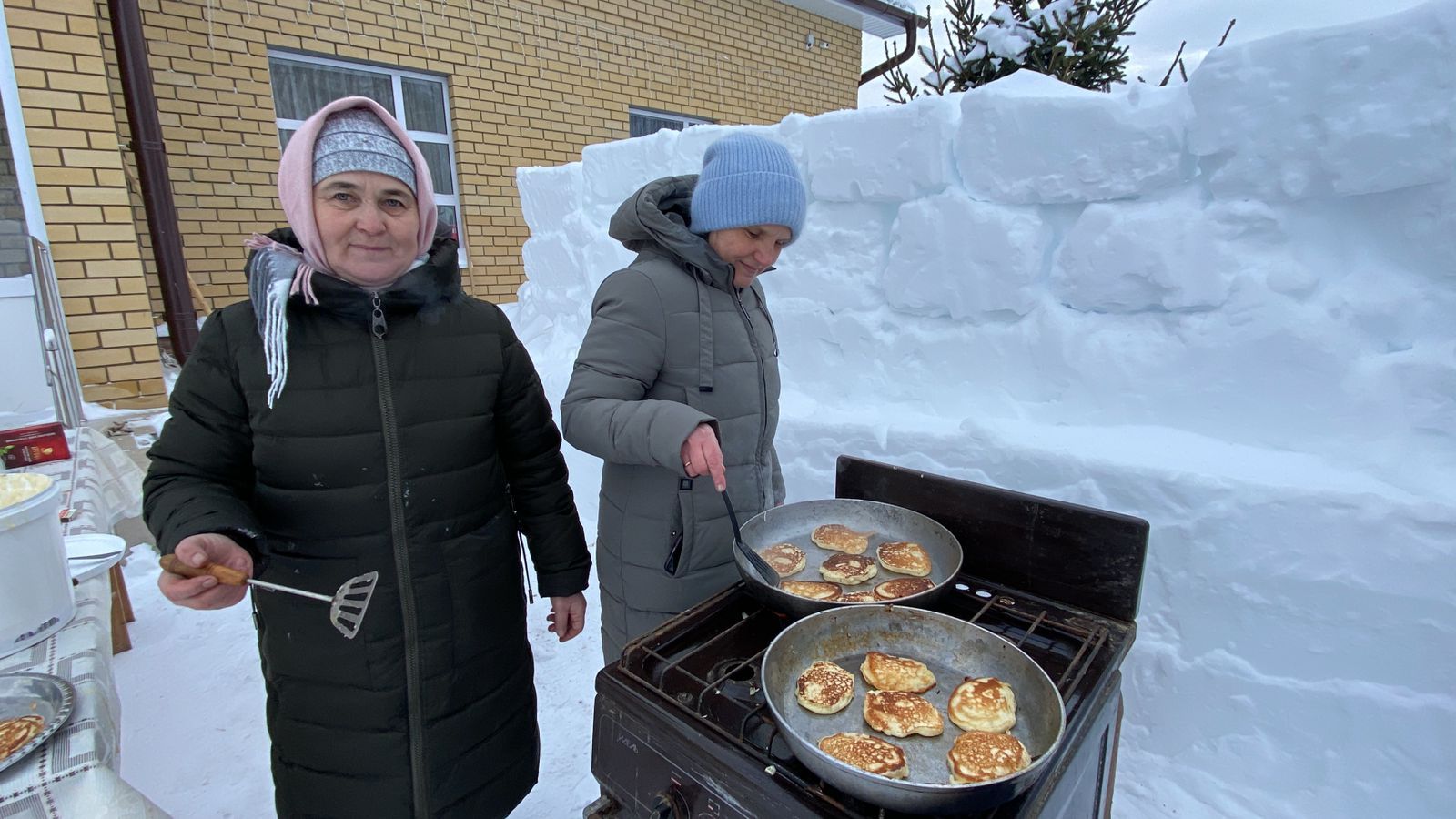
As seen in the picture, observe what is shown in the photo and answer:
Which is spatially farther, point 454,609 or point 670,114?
point 670,114

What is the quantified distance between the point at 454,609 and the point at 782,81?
9.44 metres

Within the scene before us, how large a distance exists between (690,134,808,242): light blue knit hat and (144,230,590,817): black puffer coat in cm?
64

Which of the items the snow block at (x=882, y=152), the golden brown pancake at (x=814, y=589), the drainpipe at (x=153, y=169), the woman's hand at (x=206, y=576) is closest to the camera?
the woman's hand at (x=206, y=576)

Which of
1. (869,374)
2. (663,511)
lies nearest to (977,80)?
(869,374)

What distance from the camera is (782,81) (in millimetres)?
9406

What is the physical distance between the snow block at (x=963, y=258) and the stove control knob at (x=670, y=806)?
225 centimetres

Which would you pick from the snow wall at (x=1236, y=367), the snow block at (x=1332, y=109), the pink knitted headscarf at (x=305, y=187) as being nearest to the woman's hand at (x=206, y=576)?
the pink knitted headscarf at (x=305, y=187)

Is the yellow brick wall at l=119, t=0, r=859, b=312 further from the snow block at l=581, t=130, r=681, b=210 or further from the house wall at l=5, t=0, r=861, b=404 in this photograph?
the snow block at l=581, t=130, r=681, b=210

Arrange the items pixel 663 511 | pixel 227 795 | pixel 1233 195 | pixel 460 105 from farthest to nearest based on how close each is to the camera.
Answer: pixel 460 105, pixel 227 795, pixel 1233 195, pixel 663 511

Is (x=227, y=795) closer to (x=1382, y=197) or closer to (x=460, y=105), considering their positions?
(x=1382, y=197)

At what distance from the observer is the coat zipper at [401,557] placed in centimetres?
148

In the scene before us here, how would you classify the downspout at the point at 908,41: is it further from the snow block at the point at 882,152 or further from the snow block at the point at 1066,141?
the snow block at the point at 1066,141

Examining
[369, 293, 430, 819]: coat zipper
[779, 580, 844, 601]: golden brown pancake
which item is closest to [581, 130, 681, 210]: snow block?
[369, 293, 430, 819]: coat zipper

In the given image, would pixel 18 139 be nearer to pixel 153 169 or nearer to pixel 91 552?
pixel 153 169
